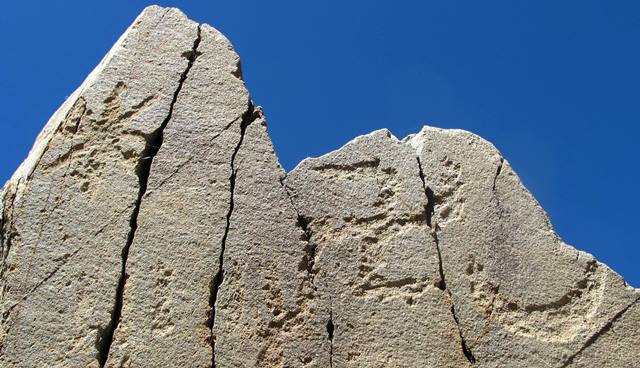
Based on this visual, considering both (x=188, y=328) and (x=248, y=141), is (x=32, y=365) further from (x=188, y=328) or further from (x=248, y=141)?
(x=248, y=141)

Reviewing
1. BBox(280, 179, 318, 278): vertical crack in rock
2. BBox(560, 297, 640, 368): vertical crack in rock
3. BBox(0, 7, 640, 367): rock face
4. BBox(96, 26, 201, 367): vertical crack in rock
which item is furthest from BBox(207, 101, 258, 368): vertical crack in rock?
BBox(560, 297, 640, 368): vertical crack in rock

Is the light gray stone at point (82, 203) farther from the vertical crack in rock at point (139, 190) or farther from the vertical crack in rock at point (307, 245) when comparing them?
the vertical crack in rock at point (307, 245)

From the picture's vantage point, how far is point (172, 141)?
20.5 feet

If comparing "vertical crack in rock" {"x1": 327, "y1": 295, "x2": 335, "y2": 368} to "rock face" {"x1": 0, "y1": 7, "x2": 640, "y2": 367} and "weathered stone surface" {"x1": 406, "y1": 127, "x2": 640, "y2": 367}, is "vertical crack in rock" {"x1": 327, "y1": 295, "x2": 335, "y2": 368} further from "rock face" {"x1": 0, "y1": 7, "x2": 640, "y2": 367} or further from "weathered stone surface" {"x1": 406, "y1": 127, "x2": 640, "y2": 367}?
"weathered stone surface" {"x1": 406, "y1": 127, "x2": 640, "y2": 367}

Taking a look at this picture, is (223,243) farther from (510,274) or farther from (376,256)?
(510,274)

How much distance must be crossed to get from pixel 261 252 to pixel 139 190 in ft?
2.87

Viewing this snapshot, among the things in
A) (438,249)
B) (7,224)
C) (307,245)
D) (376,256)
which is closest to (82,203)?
(7,224)

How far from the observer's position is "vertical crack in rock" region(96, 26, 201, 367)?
18.4ft

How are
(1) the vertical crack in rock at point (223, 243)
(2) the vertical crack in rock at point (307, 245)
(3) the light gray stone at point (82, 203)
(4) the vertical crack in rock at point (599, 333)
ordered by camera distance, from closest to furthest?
(3) the light gray stone at point (82, 203)
(1) the vertical crack in rock at point (223, 243)
(4) the vertical crack in rock at point (599, 333)
(2) the vertical crack in rock at point (307, 245)

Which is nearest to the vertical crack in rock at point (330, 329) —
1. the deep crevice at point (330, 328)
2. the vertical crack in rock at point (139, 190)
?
the deep crevice at point (330, 328)

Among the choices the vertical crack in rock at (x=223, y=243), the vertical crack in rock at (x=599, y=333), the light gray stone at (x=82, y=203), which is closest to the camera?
the light gray stone at (x=82, y=203)

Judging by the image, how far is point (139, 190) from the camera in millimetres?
6059

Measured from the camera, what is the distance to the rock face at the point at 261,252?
5676mm

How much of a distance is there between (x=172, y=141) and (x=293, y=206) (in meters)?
0.90
